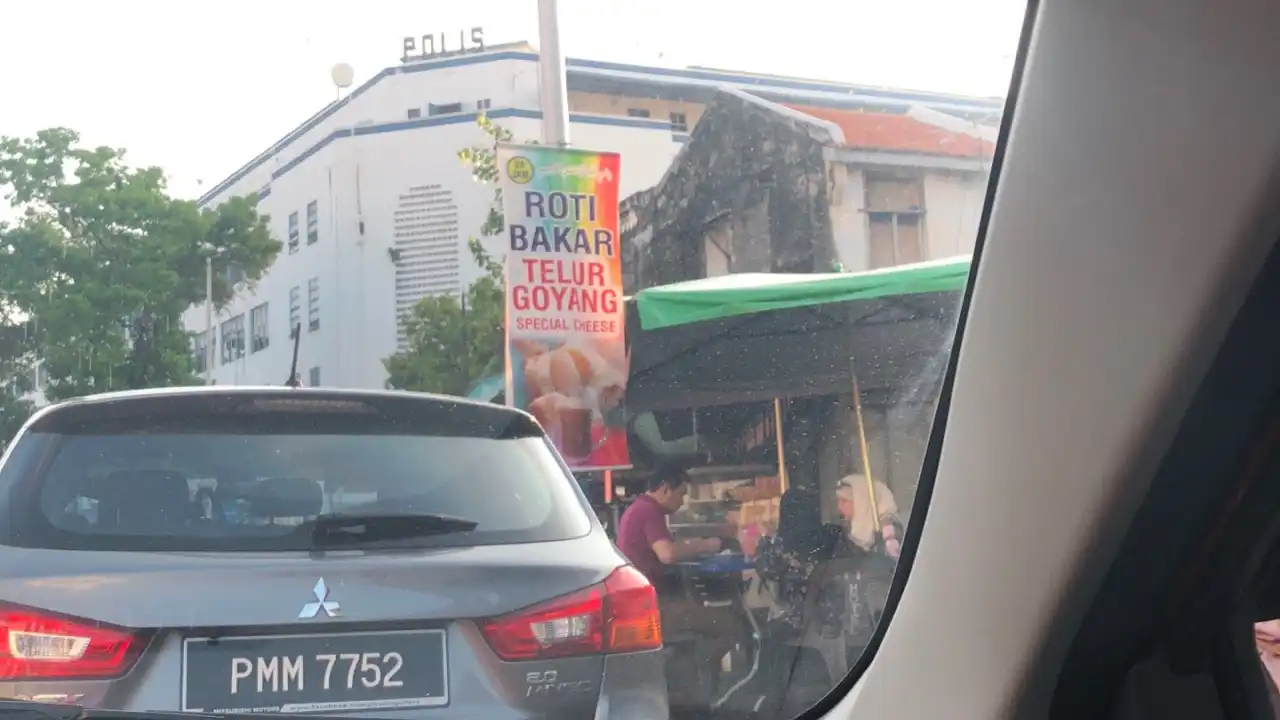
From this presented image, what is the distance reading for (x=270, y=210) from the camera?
2.95m

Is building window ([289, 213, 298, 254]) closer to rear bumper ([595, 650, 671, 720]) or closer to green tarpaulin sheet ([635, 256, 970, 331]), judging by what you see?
green tarpaulin sheet ([635, 256, 970, 331])

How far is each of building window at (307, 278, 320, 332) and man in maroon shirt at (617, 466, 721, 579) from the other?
82 centimetres

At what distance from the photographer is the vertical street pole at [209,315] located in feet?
9.34

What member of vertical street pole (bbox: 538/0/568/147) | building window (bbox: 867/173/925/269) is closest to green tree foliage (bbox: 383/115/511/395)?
vertical street pole (bbox: 538/0/568/147)

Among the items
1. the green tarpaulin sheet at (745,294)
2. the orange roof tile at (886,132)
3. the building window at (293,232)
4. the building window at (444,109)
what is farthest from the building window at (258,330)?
the orange roof tile at (886,132)

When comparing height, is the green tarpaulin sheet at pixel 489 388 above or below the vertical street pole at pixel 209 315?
below

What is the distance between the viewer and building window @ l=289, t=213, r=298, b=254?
3.04 m

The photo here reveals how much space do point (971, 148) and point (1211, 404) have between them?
0.79 meters

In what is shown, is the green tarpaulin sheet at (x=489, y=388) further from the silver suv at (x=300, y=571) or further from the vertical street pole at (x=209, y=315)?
the vertical street pole at (x=209, y=315)

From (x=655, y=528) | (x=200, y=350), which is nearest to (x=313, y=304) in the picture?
(x=200, y=350)

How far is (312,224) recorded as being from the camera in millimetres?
3184

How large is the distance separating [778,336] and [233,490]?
139 cm

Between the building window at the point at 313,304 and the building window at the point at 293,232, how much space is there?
0.09 meters

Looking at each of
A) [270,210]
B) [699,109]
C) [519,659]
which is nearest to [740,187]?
[699,109]
